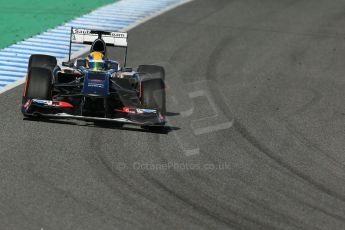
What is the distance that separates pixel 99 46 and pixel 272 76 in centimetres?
501

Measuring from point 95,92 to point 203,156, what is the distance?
231cm

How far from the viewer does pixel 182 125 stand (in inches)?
551

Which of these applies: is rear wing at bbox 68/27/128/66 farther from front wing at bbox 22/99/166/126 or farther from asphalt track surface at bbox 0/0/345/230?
front wing at bbox 22/99/166/126

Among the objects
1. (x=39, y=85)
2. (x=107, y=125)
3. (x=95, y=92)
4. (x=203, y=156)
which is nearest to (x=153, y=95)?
(x=107, y=125)

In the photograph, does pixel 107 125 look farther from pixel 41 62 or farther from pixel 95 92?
pixel 41 62

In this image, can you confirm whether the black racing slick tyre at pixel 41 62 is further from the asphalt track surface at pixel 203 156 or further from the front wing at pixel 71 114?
the front wing at pixel 71 114

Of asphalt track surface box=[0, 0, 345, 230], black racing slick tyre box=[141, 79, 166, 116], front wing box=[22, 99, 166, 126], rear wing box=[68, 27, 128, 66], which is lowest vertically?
asphalt track surface box=[0, 0, 345, 230]

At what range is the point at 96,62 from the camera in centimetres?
1447

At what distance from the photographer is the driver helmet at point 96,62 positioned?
47.4ft

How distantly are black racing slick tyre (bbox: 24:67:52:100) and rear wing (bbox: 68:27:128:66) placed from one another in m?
1.87

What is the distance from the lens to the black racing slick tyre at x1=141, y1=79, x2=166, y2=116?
13.7 m

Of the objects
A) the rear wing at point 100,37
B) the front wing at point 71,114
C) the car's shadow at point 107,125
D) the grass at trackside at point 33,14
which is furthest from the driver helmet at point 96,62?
the grass at trackside at point 33,14

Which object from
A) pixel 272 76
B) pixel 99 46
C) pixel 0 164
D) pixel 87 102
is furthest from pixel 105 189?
pixel 272 76

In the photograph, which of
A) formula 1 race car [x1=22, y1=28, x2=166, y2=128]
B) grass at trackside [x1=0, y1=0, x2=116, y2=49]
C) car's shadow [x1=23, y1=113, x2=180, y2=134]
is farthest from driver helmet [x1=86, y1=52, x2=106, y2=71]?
grass at trackside [x1=0, y1=0, x2=116, y2=49]
